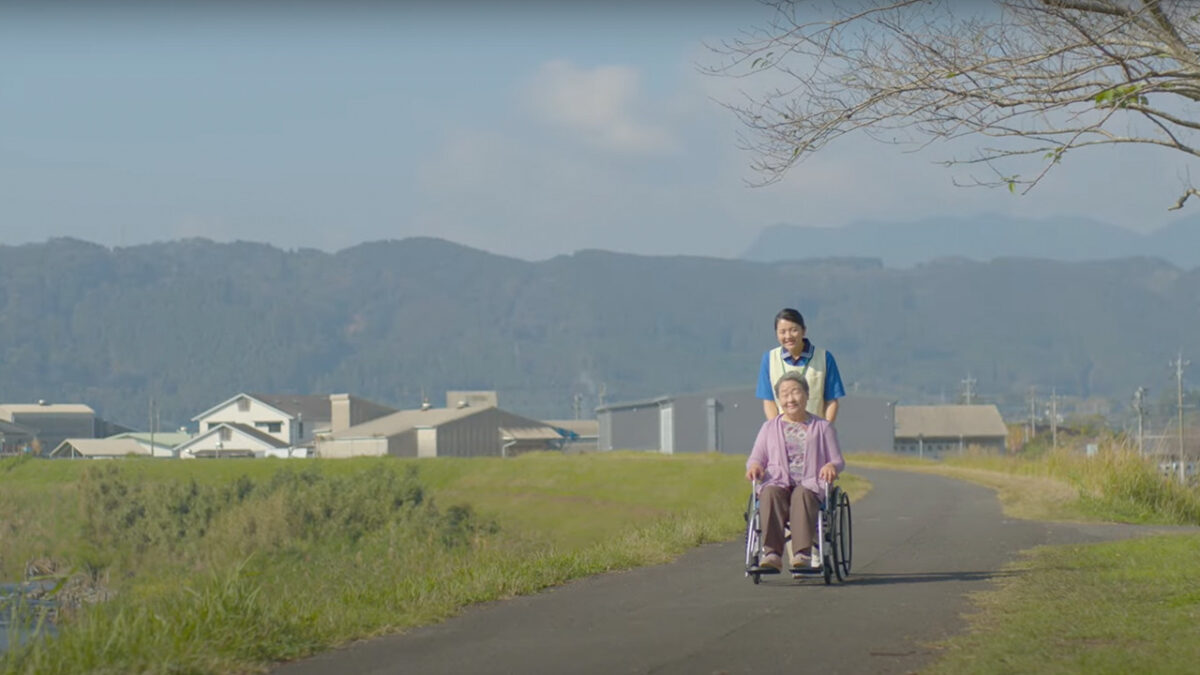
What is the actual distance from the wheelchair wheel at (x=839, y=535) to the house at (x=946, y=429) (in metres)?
126

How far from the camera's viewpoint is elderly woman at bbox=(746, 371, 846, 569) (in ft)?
36.3

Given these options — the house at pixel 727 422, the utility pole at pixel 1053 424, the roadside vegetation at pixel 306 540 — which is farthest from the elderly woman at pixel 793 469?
the house at pixel 727 422

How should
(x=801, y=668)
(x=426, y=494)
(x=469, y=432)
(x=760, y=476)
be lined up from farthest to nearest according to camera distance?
(x=469, y=432) < (x=426, y=494) < (x=760, y=476) < (x=801, y=668)

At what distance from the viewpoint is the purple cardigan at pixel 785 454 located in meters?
11.2

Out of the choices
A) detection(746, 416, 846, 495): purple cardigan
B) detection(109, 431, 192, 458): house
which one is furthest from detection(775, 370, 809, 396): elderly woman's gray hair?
detection(109, 431, 192, 458): house

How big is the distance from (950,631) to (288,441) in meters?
138

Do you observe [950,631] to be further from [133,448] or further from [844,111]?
[133,448]

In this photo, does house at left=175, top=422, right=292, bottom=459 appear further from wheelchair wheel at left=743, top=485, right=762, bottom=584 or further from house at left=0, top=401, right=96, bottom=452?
wheelchair wheel at left=743, top=485, right=762, bottom=584

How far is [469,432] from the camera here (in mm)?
123312

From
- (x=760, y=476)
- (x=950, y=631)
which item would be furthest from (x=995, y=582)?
(x=950, y=631)

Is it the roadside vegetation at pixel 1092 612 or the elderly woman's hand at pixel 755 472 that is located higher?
the elderly woman's hand at pixel 755 472

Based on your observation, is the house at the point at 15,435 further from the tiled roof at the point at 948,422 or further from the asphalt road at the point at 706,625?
the asphalt road at the point at 706,625

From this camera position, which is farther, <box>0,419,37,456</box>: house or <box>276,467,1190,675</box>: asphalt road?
<box>0,419,37,456</box>: house

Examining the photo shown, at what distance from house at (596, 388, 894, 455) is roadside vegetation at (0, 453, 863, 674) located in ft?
78.6
